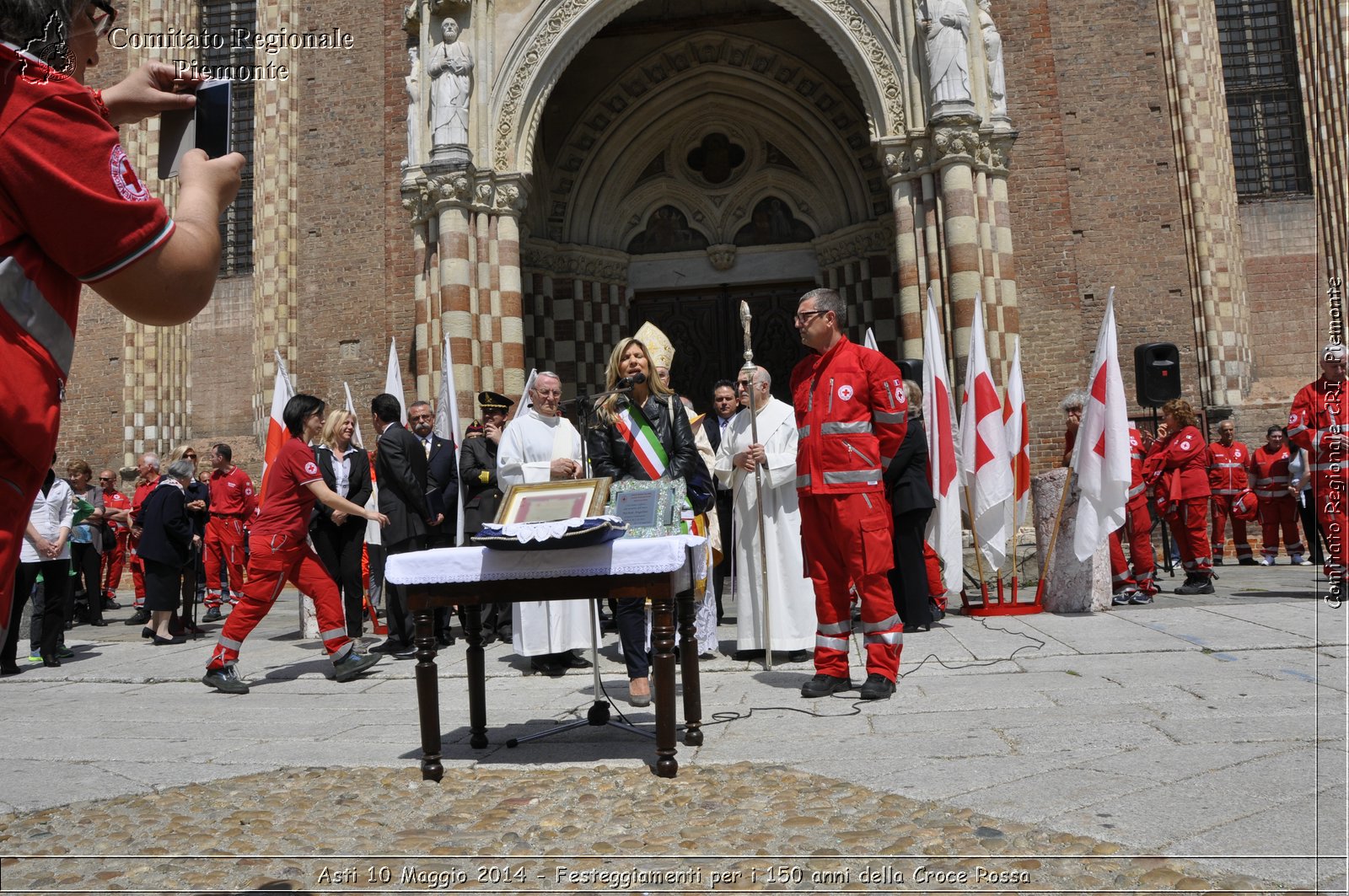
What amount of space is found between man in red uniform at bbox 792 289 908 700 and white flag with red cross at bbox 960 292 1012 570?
12.9 feet

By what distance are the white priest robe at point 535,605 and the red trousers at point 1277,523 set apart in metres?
11.0

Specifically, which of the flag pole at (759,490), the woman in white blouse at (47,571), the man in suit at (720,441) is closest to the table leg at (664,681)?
the flag pole at (759,490)

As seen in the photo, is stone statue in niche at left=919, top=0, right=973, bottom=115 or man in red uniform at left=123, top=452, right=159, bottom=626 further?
stone statue in niche at left=919, top=0, right=973, bottom=115

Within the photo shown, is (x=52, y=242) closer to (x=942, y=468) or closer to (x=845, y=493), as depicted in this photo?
(x=845, y=493)

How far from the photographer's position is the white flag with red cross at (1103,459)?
27.8 ft

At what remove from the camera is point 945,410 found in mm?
9641

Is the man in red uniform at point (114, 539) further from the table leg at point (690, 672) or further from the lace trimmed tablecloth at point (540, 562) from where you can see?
the table leg at point (690, 672)

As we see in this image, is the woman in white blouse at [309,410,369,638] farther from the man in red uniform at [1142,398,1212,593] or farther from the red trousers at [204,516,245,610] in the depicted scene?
the man in red uniform at [1142,398,1212,593]

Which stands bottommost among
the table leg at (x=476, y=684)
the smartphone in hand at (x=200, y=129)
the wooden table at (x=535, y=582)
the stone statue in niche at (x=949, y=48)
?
the table leg at (x=476, y=684)

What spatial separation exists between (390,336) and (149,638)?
6.59 metres

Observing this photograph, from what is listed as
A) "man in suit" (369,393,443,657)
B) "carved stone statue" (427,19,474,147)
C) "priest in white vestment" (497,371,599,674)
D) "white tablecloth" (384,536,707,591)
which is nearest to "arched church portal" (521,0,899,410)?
"carved stone statue" (427,19,474,147)

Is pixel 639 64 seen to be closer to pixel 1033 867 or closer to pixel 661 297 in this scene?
pixel 661 297

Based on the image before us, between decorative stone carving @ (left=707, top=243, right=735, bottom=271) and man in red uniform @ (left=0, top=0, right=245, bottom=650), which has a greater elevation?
decorative stone carving @ (left=707, top=243, right=735, bottom=271)

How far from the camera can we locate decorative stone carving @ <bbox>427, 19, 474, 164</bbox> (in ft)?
42.8
